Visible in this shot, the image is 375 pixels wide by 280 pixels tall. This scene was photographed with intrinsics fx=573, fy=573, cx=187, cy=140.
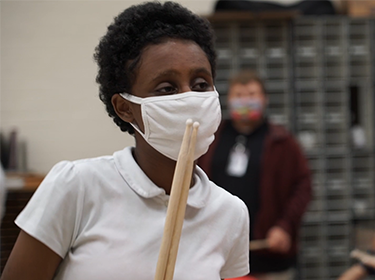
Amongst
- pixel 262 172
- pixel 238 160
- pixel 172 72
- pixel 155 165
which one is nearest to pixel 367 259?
pixel 262 172

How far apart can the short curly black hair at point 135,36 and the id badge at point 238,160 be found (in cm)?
171

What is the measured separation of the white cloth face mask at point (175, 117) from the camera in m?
0.80

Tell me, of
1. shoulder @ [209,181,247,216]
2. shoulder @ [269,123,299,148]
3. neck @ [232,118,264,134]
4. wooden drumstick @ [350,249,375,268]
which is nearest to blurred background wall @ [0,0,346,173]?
neck @ [232,118,264,134]

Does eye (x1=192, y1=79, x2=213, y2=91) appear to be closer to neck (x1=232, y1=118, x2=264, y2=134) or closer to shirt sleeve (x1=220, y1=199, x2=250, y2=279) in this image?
shirt sleeve (x1=220, y1=199, x2=250, y2=279)

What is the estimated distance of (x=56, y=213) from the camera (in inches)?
32.3

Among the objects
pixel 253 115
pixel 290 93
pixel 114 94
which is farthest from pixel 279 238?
pixel 114 94

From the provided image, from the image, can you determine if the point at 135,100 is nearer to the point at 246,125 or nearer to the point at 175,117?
the point at 175,117

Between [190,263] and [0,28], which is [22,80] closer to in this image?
[0,28]

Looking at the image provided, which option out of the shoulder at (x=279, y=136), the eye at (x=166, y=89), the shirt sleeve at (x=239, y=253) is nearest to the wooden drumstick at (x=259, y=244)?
the shoulder at (x=279, y=136)

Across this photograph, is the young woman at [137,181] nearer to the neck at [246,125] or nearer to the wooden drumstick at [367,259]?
the wooden drumstick at [367,259]

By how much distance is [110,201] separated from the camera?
86cm

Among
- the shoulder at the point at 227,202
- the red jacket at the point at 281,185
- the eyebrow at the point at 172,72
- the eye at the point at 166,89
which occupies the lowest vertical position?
the red jacket at the point at 281,185

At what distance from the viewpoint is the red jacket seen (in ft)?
8.79

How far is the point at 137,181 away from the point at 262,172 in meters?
1.83
